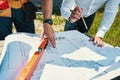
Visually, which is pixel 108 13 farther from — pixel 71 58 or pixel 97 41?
pixel 71 58

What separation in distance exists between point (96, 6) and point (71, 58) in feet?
3.06

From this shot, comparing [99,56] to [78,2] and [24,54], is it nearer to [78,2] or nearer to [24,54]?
[24,54]

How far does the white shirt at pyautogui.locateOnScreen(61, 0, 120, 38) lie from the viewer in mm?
3258

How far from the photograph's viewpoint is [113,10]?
10.7ft

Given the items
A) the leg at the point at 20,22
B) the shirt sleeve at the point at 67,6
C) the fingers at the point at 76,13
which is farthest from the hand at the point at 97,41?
the leg at the point at 20,22

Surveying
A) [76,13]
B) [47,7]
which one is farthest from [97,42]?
[47,7]

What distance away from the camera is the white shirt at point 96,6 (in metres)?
3.26

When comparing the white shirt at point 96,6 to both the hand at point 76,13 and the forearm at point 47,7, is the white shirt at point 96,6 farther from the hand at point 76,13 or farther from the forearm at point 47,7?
the forearm at point 47,7

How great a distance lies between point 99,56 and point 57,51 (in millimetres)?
316

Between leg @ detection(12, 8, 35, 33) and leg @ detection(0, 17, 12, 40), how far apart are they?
65mm

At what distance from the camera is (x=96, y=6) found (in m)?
3.42

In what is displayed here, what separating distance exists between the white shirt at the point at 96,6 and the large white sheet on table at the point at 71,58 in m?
0.28

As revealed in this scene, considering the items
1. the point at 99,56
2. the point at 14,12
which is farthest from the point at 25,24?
the point at 99,56

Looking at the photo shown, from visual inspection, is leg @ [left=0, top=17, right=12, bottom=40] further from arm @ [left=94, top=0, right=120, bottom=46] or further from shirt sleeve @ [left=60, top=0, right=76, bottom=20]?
arm @ [left=94, top=0, right=120, bottom=46]
